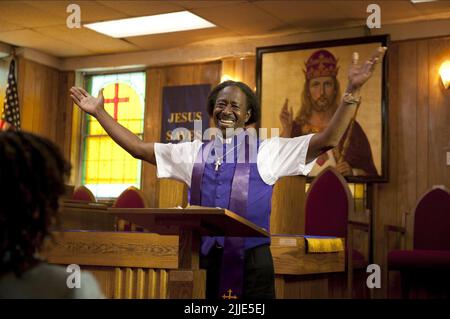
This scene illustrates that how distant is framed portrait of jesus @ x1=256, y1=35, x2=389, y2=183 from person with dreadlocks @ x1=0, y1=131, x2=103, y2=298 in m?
5.95

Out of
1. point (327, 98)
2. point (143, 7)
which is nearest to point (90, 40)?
point (143, 7)

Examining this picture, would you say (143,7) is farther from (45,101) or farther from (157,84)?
(45,101)

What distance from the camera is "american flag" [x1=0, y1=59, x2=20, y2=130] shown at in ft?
27.4

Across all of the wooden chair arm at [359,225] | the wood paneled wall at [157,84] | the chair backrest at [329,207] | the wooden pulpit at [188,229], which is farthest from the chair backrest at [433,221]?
the wooden pulpit at [188,229]

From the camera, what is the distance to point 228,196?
8.13ft

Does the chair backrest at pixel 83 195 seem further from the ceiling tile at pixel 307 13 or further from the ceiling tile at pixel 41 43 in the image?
the ceiling tile at pixel 307 13

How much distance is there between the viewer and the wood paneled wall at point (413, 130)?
684 centimetres

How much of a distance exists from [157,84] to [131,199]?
5.67ft

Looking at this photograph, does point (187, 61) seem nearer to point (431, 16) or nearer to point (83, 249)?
point (431, 16)

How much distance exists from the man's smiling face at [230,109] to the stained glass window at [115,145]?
19.9 ft

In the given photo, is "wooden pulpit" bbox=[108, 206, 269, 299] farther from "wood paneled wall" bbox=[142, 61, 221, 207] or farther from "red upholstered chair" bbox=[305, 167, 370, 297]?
"wood paneled wall" bbox=[142, 61, 221, 207]

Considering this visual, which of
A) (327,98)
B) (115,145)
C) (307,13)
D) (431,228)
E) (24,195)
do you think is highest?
(307,13)

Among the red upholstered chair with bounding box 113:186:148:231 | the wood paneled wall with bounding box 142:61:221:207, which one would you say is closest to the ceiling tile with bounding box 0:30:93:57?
the wood paneled wall with bounding box 142:61:221:207
